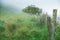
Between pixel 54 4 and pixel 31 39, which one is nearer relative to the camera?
pixel 31 39

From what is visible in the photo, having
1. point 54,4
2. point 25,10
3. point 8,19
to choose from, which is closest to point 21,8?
point 25,10

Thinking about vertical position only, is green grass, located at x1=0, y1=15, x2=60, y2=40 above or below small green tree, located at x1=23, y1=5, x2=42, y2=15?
below

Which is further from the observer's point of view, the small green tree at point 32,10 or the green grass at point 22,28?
the small green tree at point 32,10

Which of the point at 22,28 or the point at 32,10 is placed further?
the point at 32,10

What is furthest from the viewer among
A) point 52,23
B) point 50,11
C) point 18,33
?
point 50,11

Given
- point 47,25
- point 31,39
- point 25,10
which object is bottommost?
point 31,39

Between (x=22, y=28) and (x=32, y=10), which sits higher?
(x=32, y=10)

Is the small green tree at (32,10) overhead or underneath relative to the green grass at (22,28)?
overhead

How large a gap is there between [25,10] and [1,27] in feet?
1.79

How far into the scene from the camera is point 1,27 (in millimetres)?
3574

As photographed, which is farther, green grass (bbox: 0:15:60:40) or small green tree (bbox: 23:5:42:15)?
small green tree (bbox: 23:5:42:15)

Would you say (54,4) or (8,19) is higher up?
(54,4)

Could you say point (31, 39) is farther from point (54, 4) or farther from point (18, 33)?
point (54, 4)

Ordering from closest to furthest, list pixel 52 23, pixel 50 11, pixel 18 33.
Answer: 1. pixel 52 23
2. pixel 18 33
3. pixel 50 11
